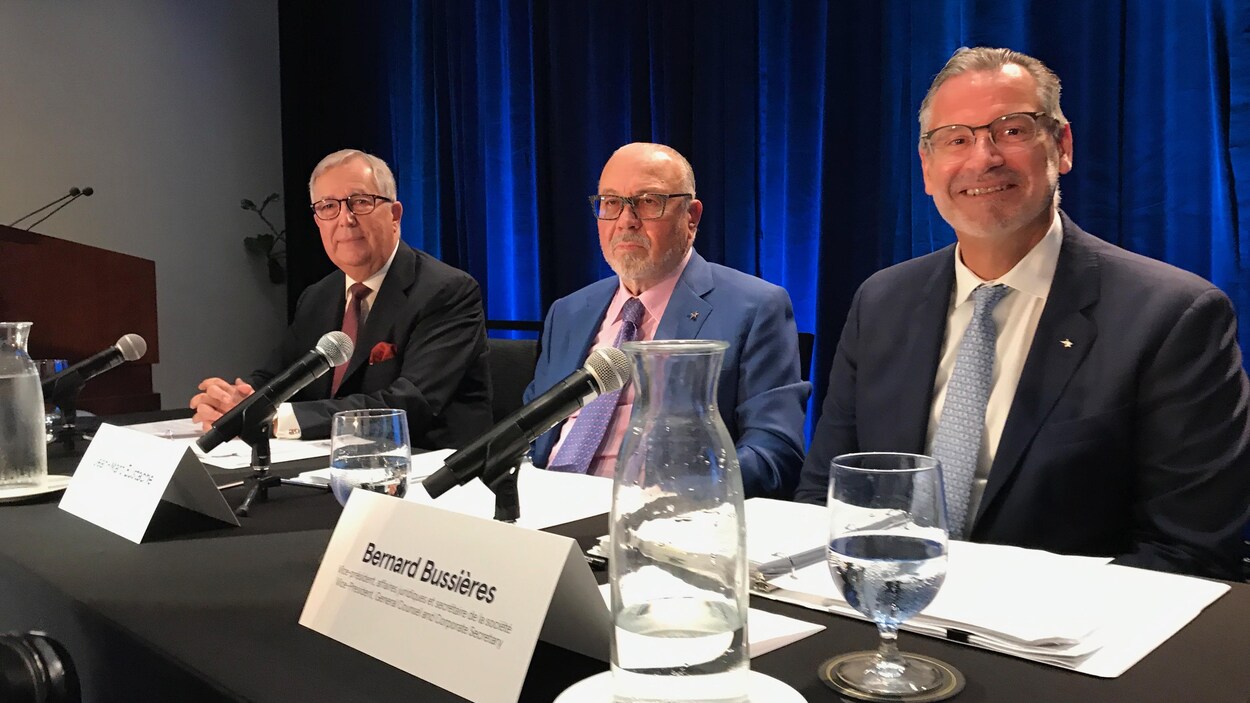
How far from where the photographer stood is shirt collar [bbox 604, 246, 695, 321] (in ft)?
7.67

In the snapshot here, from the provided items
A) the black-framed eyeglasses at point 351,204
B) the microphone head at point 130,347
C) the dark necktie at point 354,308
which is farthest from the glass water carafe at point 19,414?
the black-framed eyeglasses at point 351,204

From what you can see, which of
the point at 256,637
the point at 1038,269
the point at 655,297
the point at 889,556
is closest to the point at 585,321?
the point at 655,297

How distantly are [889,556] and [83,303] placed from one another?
3.32m

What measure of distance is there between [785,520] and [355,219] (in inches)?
76.5

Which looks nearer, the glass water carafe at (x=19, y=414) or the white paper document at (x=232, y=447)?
the glass water carafe at (x=19, y=414)

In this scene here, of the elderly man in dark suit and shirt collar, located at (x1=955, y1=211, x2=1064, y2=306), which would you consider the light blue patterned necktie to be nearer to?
shirt collar, located at (x1=955, y1=211, x2=1064, y2=306)

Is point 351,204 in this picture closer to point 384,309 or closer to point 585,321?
point 384,309

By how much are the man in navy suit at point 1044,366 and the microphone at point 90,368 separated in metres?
1.36

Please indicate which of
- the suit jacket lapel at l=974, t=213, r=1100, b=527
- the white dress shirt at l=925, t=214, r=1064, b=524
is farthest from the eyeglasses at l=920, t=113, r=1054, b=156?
the suit jacket lapel at l=974, t=213, r=1100, b=527

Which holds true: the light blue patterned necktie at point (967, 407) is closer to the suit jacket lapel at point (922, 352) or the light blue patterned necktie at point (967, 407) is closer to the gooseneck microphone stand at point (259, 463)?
the suit jacket lapel at point (922, 352)

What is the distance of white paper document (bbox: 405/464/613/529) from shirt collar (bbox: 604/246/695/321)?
2.42 feet

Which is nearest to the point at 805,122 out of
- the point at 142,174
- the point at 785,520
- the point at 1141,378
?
the point at 1141,378

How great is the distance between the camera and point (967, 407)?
61.9 inches

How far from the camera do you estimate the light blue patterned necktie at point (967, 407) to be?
1.53 m
